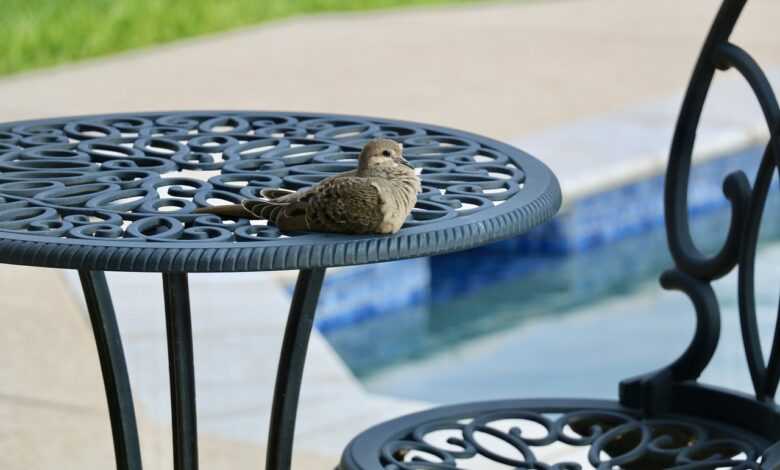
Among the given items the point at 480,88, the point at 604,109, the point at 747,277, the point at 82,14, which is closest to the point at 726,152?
the point at 604,109

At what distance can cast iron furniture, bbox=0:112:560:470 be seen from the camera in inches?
68.9

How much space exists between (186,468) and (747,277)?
3.34ft

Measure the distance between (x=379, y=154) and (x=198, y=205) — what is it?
31 centimetres

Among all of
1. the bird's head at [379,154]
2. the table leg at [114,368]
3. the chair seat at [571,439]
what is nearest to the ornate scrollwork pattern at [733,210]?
the chair seat at [571,439]

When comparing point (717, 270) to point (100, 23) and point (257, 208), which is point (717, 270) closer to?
point (257, 208)

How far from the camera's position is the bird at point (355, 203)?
178 cm

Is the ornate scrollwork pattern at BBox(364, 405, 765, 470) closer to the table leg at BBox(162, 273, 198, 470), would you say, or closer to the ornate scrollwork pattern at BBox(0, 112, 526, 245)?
the table leg at BBox(162, 273, 198, 470)

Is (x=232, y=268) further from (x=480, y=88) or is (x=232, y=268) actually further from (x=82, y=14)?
(x=82, y=14)

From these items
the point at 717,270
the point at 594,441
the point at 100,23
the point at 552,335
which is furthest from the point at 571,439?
the point at 100,23

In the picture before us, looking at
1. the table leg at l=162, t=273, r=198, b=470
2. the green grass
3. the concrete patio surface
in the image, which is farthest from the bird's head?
the green grass

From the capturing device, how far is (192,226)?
192 centimetres

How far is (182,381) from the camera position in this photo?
227cm

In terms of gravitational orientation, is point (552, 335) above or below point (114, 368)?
below

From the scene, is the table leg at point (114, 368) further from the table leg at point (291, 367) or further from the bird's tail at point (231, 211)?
the bird's tail at point (231, 211)
